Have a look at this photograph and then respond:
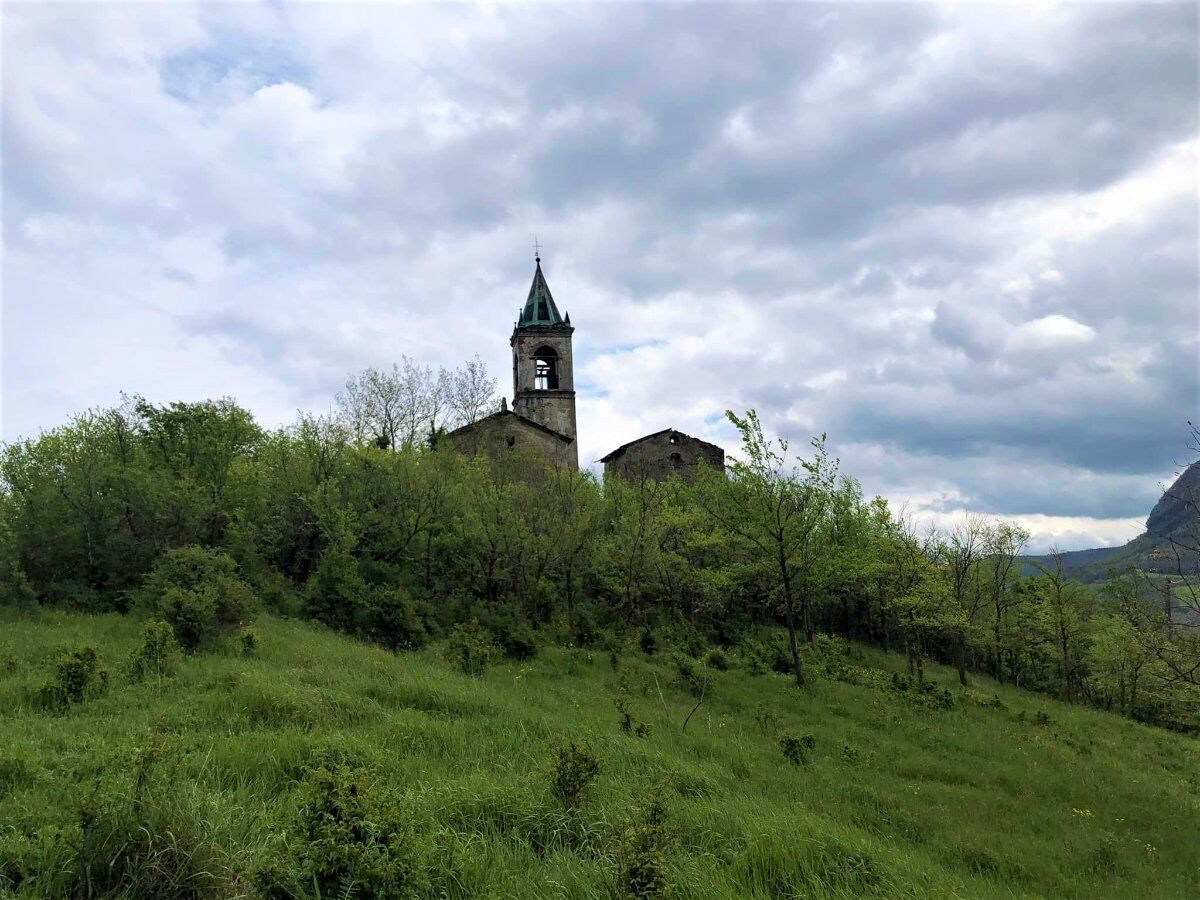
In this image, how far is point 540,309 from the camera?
48312mm

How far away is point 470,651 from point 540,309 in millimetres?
35709

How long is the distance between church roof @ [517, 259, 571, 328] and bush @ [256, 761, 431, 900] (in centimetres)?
4380

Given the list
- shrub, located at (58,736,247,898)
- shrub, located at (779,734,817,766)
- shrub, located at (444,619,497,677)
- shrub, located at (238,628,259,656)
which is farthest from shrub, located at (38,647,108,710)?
shrub, located at (779,734,817,766)

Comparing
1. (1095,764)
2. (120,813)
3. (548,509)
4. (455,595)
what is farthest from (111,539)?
(1095,764)

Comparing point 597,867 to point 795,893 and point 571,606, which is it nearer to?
point 795,893

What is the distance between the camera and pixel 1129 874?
856cm

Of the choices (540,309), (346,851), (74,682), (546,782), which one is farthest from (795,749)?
(540,309)

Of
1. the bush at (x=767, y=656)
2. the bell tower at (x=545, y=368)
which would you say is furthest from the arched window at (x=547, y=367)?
the bush at (x=767, y=656)

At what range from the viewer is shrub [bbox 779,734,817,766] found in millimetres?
11539

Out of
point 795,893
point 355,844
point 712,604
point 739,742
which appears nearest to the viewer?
point 355,844

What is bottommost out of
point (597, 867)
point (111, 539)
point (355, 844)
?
point (597, 867)

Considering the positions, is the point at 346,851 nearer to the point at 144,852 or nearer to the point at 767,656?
the point at 144,852

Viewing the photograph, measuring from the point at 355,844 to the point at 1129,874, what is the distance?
1030 cm

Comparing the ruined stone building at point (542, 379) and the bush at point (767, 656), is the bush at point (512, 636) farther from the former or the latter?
the ruined stone building at point (542, 379)
